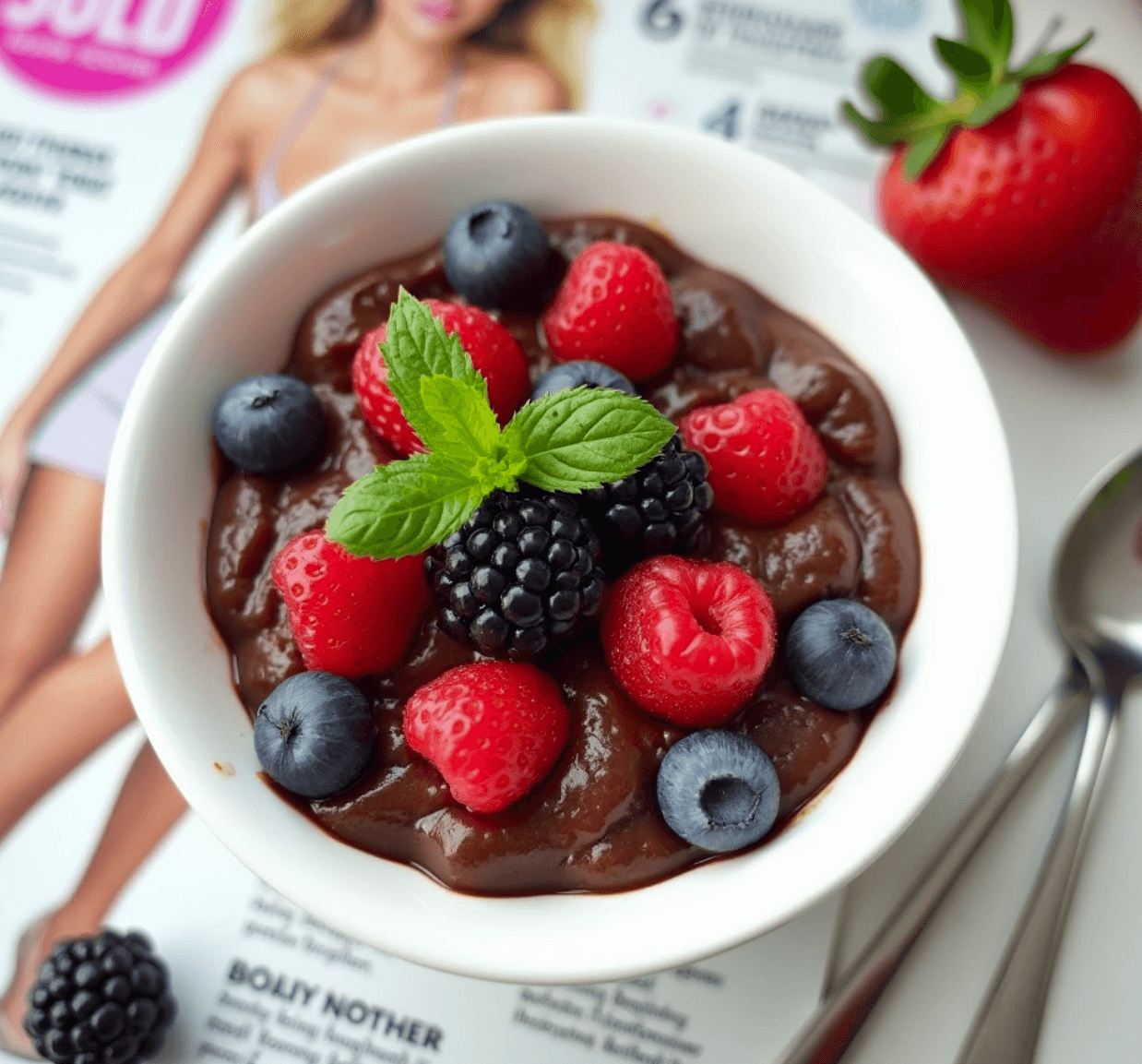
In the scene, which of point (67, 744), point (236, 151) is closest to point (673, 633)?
point (67, 744)

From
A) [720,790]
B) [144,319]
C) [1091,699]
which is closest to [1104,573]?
[1091,699]

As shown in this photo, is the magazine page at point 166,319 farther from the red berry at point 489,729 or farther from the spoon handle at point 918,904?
the red berry at point 489,729

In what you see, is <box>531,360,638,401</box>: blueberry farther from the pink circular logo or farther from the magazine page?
the pink circular logo

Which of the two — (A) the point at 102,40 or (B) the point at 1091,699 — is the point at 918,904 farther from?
(A) the point at 102,40

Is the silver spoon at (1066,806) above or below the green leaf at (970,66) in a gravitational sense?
below

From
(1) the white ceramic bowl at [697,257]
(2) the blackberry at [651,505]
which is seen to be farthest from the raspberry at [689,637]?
(1) the white ceramic bowl at [697,257]

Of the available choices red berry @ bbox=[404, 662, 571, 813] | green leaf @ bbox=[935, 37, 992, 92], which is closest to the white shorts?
red berry @ bbox=[404, 662, 571, 813]
